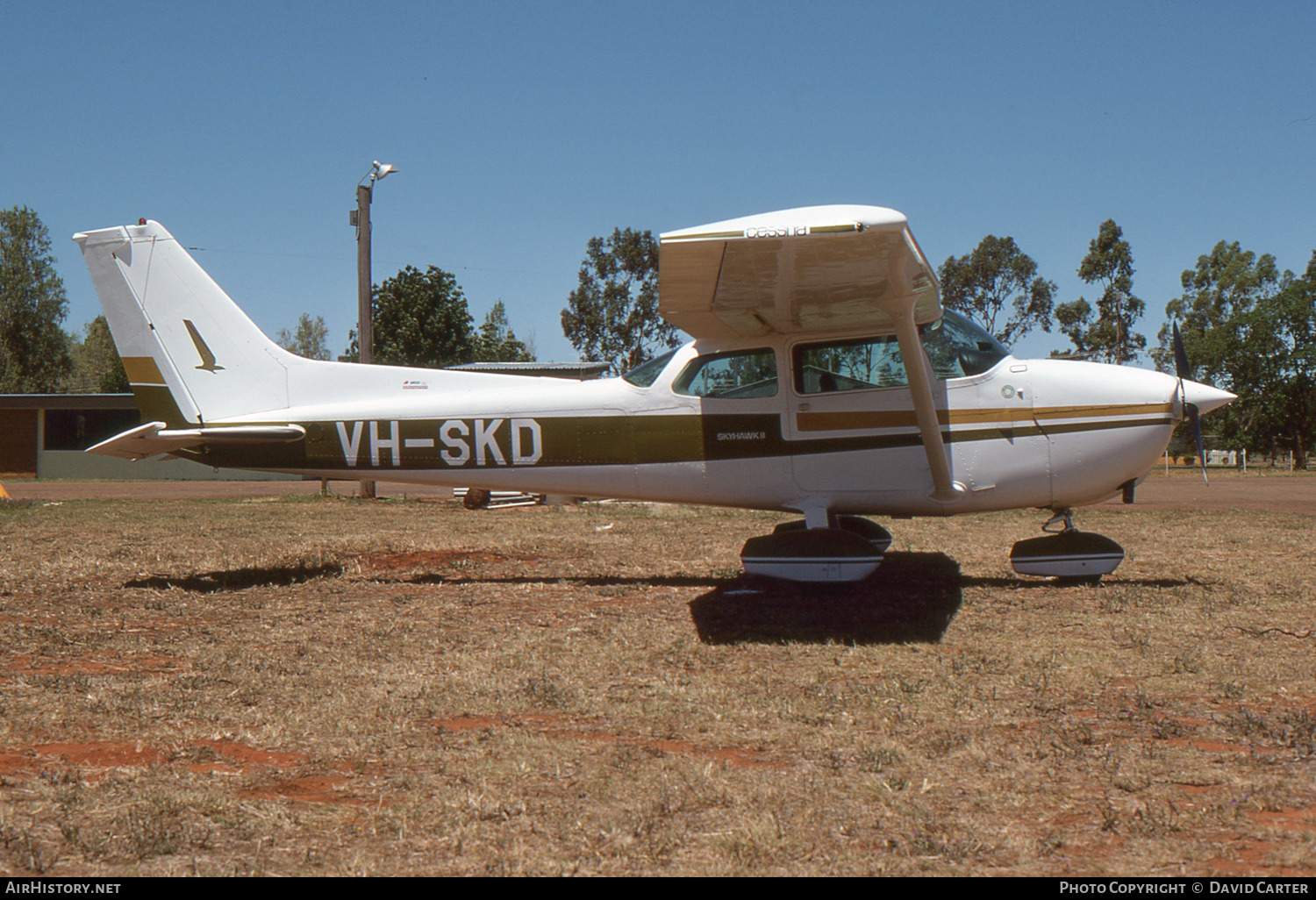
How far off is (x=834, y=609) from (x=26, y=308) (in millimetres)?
74427

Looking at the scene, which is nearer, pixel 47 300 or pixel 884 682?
pixel 884 682

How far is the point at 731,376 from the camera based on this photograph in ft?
25.2

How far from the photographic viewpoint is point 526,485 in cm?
809

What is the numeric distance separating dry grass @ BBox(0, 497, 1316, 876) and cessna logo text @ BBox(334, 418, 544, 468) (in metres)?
1.21

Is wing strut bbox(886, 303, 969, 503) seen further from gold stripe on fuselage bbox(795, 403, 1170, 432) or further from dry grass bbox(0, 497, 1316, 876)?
dry grass bbox(0, 497, 1316, 876)

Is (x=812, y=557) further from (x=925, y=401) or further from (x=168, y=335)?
(x=168, y=335)

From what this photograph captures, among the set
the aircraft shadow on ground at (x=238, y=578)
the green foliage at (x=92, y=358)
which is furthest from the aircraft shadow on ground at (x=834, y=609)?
the green foliage at (x=92, y=358)

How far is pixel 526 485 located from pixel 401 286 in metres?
39.3

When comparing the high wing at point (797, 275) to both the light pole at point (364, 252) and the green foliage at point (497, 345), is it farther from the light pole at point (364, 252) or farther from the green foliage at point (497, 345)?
the green foliage at point (497, 345)

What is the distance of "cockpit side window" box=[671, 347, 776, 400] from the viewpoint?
7.59 m

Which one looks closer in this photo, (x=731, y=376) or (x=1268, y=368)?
(x=731, y=376)

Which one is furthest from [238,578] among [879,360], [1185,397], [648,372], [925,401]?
[1185,397]
